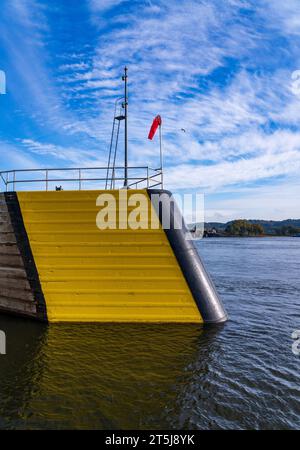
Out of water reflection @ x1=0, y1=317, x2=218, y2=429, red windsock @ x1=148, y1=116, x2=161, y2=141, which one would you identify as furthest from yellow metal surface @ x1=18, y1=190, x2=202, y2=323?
red windsock @ x1=148, y1=116, x2=161, y2=141

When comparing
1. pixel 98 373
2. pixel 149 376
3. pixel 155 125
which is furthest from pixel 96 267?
pixel 155 125

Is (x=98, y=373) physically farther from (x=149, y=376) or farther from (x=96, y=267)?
(x=96, y=267)

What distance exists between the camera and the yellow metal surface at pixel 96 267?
8453 millimetres

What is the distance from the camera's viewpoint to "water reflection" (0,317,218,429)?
468cm

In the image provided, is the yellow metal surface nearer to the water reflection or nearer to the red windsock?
the water reflection

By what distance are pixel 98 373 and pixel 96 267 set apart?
3.21 metres

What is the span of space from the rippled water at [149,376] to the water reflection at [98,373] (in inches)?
0.7

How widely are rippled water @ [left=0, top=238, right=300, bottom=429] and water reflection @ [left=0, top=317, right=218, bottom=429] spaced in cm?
2

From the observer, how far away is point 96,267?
8641 millimetres

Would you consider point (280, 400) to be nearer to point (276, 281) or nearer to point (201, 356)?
point (201, 356)

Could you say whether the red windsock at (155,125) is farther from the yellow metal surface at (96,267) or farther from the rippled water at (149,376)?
the rippled water at (149,376)

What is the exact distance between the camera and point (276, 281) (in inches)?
728

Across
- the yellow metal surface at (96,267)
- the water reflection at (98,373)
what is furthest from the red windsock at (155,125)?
the water reflection at (98,373)
